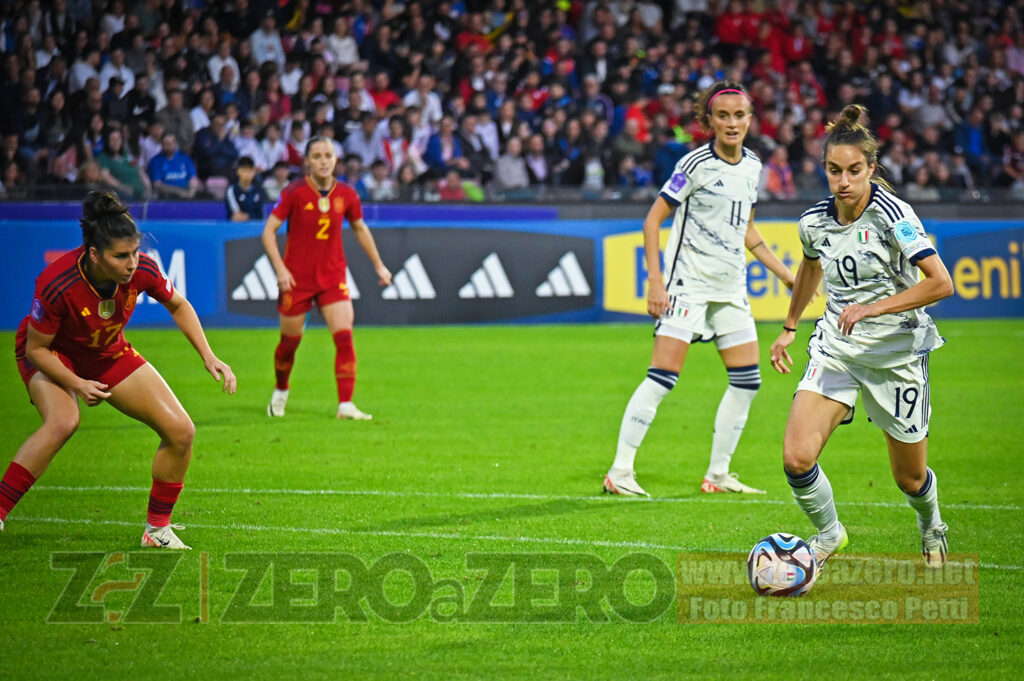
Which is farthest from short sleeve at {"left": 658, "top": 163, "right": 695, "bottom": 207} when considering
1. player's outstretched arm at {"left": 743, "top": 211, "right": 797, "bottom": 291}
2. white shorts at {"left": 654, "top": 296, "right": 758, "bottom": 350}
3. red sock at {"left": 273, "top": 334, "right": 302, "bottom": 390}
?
red sock at {"left": 273, "top": 334, "right": 302, "bottom": 390}

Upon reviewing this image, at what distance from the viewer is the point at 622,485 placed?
25.1 ft

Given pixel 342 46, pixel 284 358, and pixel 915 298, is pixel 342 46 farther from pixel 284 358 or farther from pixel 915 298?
pixel 915 298

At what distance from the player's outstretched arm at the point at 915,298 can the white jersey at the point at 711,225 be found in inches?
101

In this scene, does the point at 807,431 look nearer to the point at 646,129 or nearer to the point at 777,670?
the point at 777,670

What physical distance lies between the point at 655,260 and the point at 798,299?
5.94 feet

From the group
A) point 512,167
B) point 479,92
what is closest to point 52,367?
point 512,167

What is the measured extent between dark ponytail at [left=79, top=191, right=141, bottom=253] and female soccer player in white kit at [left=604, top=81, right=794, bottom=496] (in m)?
3.23

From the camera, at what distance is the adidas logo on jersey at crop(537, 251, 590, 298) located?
17641 mm

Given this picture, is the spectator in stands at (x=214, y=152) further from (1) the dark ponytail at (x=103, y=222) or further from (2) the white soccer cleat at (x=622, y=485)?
(1) the dark ponytail at (x=103, y=222)

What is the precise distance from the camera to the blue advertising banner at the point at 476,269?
53.0 ft

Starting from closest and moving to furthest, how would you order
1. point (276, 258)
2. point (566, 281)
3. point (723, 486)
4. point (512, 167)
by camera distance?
point (723, 486) < point (276, 258) < point (566, 281) < point (512, 167)

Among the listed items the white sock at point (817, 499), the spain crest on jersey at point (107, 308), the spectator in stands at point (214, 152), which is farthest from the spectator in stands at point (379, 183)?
the white sock at point (817, 499)

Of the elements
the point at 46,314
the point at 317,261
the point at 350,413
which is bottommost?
the point at 350,413

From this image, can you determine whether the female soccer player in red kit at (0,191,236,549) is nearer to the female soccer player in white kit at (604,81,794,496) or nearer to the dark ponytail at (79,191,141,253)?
the dark ponytail at (79,191,141,253)
